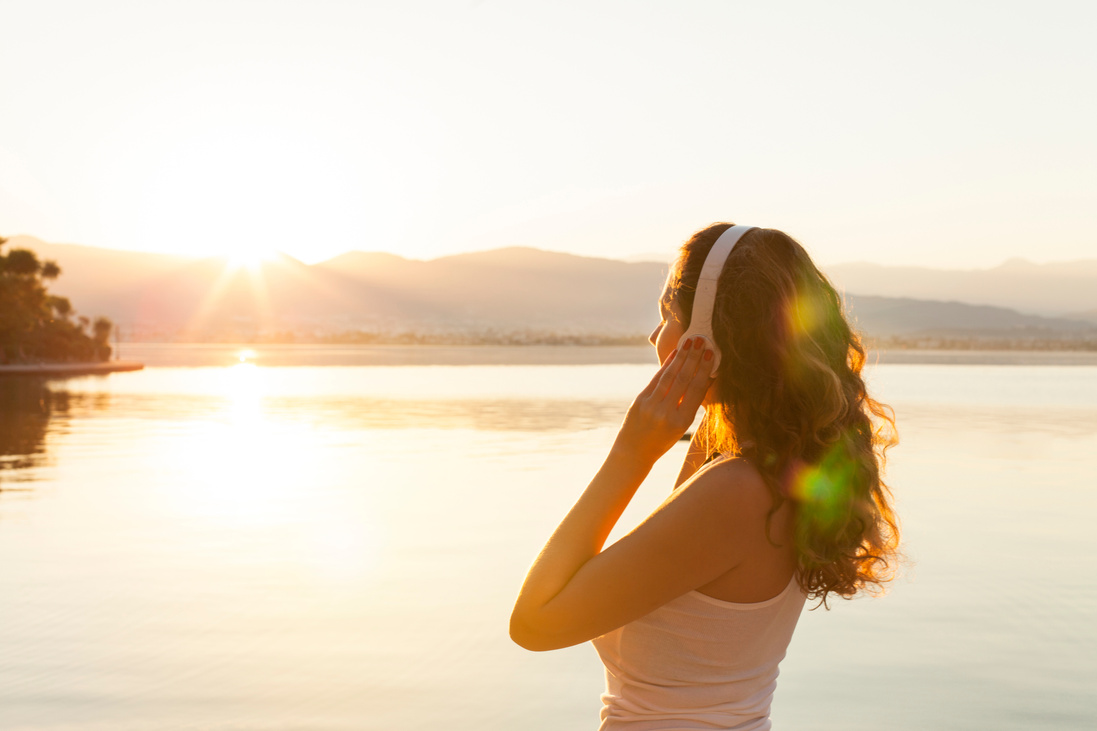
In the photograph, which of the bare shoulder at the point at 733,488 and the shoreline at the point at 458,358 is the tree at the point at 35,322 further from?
the bare shoulder at the point at 733,488

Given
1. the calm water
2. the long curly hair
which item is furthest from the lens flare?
the calm water

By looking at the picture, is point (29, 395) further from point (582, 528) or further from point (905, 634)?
point (582, 528)

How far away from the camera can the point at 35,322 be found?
182 ft

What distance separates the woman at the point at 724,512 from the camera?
144 centimetres

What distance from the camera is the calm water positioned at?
4.41 meters

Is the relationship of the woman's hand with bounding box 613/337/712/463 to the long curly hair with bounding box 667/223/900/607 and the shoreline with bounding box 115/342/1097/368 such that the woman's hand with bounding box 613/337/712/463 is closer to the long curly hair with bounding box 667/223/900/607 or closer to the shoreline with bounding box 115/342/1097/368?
the long curly hair with bounding box 667/223/900/607

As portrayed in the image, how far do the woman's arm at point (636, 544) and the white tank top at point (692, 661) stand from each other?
0.08m

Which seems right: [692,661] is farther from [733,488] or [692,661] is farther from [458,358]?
[458,358]

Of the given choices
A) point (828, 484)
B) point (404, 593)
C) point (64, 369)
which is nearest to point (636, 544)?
point (828, 484)

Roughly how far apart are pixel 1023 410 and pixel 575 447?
12039mm

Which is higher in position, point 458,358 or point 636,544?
point 636,544

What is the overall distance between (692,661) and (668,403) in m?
0.39

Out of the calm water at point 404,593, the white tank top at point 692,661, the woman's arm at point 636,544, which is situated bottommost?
the calm water at point 404,593

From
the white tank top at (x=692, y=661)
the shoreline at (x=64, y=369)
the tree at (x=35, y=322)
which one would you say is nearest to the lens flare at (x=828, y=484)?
the white tank top at (x=692, y=661)
